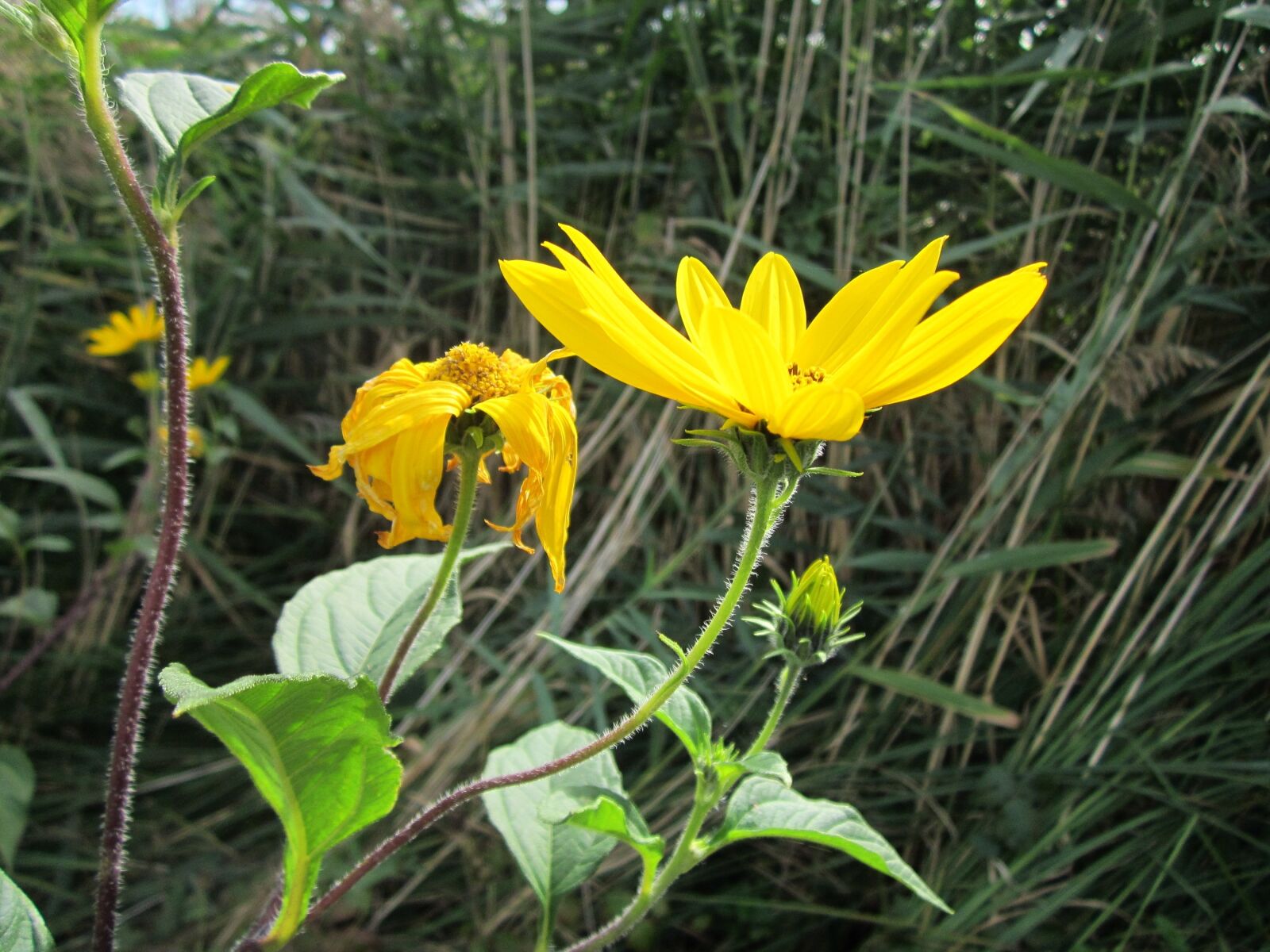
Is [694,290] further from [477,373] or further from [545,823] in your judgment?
[545,823]

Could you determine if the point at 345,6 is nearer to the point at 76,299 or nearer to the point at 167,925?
the point at 76,299

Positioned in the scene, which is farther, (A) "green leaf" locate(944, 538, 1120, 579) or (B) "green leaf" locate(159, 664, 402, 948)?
(A) "green leaf" locate(944, 538, 1120, 579)

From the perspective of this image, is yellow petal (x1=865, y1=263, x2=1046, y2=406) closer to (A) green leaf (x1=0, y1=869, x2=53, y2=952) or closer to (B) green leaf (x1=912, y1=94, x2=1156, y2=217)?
(A) green leaf (x1=0, y1=869, x2=53, y2=952)

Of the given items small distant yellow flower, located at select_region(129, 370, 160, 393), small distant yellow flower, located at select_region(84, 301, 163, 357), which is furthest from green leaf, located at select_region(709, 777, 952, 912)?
small distant yellow flower, located at select_region(84, 301, 163, 357)

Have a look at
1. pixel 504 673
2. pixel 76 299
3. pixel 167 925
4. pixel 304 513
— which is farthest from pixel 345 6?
pixel 167 925

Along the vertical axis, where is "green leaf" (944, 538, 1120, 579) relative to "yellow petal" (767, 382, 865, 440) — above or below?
below
